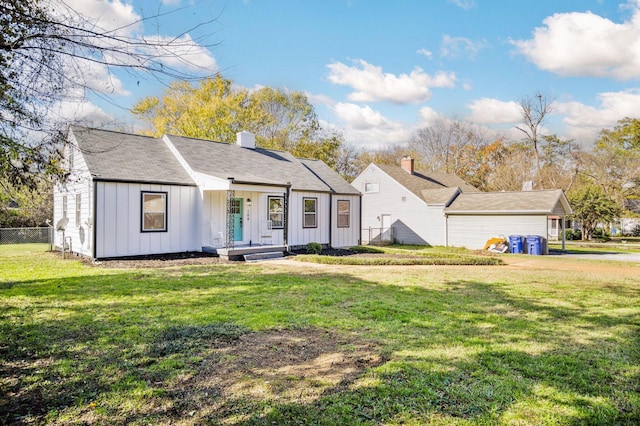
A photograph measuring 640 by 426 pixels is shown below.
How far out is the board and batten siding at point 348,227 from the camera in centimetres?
1812

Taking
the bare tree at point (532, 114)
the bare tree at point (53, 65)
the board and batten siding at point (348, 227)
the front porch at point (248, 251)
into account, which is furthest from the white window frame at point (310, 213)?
the bare tree at point (532, 114)

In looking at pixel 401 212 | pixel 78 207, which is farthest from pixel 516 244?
pixel 78 207

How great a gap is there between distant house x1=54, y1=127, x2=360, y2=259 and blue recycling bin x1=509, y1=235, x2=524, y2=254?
9119 mm

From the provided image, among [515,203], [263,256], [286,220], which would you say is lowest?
[263,256]

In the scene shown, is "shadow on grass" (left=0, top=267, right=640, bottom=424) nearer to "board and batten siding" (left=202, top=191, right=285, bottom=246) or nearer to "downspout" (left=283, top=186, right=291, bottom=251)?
"board and batten siding" (left=202, top=191, right=285, bottom=246)

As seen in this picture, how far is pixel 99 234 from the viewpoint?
39.1 feet

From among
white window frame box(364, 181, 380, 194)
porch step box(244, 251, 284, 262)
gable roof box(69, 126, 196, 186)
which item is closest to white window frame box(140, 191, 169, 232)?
gable roof box(69, 126, 196, 186)

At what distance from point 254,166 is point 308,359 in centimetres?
1369

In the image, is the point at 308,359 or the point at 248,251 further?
the point at 248,251

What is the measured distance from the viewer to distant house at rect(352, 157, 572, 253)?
65.2ft

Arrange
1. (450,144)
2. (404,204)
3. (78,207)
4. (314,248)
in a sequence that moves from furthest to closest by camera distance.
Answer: (450,144), (404,204), (314,248), (78,207)

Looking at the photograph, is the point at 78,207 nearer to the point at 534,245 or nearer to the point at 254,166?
the point at 254,166

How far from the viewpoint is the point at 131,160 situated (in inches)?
532

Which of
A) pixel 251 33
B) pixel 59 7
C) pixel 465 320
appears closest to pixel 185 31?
pixel 251 33
